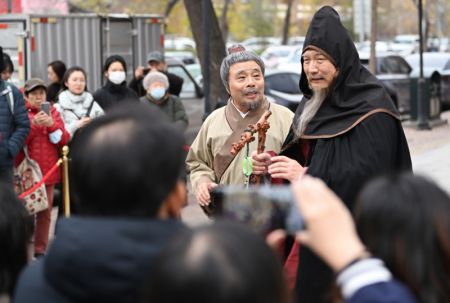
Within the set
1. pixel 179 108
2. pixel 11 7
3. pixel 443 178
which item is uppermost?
pixel 11 7

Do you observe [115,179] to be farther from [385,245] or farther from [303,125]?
[303,125]

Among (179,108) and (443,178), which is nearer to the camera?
(179,108)

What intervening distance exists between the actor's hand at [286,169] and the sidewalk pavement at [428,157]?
5.25 meters

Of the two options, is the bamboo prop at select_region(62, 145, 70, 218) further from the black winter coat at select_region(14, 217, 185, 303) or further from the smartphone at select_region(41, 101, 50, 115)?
the black winter coat at select_region(14, 217, 185, 303)

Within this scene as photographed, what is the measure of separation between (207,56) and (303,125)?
320 inches

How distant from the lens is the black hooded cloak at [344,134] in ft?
16.8

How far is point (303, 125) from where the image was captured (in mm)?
5523

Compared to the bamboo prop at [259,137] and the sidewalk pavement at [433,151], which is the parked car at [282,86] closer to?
the sidewalk pavement at [433,151]

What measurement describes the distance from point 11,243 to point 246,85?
3161 mm

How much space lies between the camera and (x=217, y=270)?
7.29 feet

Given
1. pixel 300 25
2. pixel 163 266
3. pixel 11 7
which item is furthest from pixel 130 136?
pixel 300 25

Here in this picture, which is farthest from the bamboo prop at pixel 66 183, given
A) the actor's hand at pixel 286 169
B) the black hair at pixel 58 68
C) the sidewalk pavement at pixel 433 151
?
the actor's hand at pixel 286 169

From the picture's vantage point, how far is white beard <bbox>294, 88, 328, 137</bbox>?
551 cm

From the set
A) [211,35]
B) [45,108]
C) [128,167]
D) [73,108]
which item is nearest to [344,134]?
[128,167]
